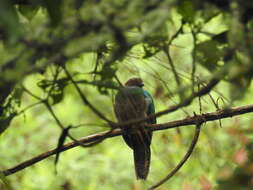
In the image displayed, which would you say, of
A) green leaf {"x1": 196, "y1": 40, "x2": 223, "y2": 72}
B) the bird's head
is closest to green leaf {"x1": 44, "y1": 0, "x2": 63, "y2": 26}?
green leaf {"x1": 196, "y1": 40, "x2": 223, "y2": 72}

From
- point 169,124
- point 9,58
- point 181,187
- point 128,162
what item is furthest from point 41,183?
point 9,58

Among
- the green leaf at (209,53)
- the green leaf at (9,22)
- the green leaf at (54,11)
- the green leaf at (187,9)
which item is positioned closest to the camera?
the green leaf at (9,22)

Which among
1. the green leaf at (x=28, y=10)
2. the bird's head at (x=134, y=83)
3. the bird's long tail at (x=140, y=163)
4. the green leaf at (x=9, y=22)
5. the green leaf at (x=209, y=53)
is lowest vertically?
the bird's long tail at (x=140, y=163)

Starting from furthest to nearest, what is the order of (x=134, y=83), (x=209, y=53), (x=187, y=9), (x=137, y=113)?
(x=134, y=83), (x=137, y=113), (x=209, y=53), (x=187, y=9)

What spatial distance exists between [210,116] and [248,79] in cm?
90

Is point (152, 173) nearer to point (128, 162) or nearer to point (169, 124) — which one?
point (128, 162)

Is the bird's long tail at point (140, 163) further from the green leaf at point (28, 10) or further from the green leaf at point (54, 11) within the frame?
the green leaf at point (54, 11)

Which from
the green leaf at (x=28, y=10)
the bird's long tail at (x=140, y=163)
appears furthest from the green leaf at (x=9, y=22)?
the bird's long tail at (x=140, y=163)

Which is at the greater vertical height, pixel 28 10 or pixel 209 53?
pixel 28 10

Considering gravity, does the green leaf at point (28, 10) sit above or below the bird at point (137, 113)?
above

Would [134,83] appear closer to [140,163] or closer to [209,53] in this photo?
[140,163]

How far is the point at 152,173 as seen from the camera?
7.02 meters

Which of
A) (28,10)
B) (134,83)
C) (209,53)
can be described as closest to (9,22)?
(28,10)

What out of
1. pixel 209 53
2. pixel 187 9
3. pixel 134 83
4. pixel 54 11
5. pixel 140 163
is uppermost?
pixel 54 11
